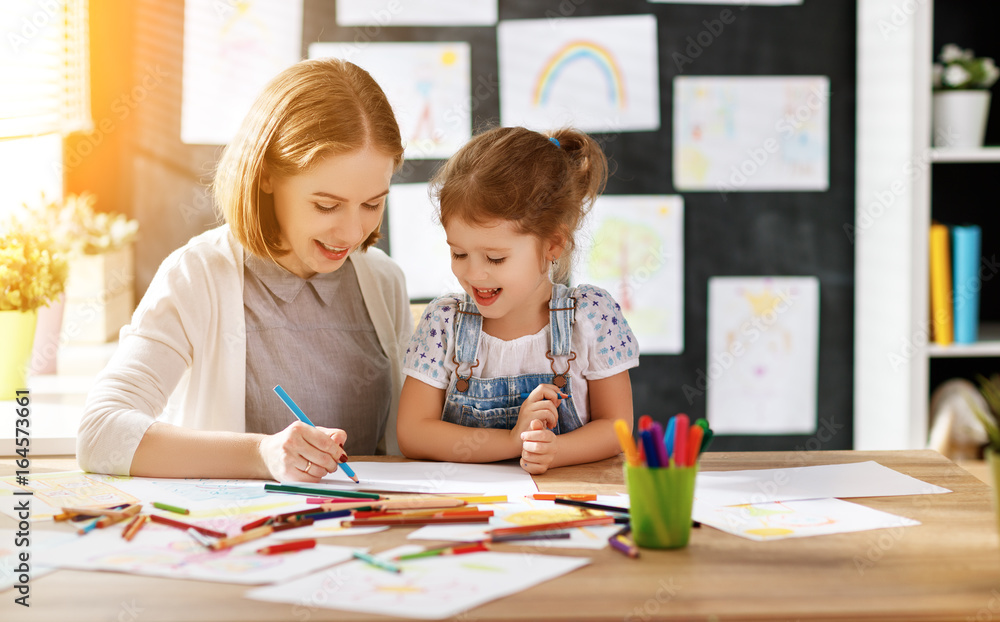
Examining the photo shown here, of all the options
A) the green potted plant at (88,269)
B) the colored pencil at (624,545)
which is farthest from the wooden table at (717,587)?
the green potted plant at (88,269)

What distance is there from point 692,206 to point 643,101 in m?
0.34

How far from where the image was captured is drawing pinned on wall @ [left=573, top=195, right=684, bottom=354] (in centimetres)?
261

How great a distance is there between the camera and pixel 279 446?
111 centimetres

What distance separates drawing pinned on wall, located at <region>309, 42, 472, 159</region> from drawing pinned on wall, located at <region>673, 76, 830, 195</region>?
64 cm

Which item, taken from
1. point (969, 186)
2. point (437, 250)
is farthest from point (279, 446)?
point (969, 186)

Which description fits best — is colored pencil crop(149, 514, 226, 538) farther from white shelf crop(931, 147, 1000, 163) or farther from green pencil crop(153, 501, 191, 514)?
white shelf crop(931, 147, 1000, 163)

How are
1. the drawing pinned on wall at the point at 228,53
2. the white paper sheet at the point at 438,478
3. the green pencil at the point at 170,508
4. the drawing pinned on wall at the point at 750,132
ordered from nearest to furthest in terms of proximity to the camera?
the green pencil at the point at 170,508 < the white paper sheet at the point at 438,478 < the drawing pinned on wall at the point at 228,53 < the drawing pinned on wall at the point at 750,132

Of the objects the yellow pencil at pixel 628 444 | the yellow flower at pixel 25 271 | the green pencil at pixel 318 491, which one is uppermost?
the yellow flower at pixel 25 271

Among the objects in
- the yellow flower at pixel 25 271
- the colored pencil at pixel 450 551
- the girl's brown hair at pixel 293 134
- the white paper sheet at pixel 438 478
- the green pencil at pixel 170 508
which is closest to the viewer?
the colored pencil at pixel 450 551

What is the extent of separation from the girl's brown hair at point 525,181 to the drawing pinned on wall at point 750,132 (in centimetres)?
125

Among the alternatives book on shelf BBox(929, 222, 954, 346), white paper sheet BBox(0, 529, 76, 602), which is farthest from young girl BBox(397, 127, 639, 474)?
book on shelf BBox(929, 222, 954, 346)

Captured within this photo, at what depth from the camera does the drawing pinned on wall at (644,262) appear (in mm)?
2605

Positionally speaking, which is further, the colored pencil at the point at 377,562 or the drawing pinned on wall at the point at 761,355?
the drawing pinned on wall at the point at 761,355

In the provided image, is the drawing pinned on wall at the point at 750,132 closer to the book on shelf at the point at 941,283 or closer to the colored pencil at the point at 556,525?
the book on shelf at the point at 941,283
